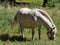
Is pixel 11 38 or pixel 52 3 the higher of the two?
pixel 11 38

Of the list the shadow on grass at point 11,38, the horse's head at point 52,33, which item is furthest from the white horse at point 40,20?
the shadow on grass at point 11,38

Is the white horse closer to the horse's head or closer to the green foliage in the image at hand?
the horse's head

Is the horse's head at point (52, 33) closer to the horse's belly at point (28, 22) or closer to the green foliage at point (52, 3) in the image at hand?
the horse's belly at point (28, 22)

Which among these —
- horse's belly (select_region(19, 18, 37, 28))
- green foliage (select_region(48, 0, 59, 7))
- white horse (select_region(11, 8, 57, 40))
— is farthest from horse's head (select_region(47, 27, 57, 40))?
green foliage (select_region(48, 0, 59, 7))

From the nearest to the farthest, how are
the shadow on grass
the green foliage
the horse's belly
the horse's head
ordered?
the horse's head, the horse's belly, the shadow on grass, the green foliage

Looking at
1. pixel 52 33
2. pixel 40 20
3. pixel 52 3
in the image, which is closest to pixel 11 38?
pixel 40 20

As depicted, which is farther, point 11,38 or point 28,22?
point 11,38

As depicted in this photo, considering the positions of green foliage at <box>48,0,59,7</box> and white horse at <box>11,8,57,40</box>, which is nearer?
white horse at <box>11,8,57,40</box>

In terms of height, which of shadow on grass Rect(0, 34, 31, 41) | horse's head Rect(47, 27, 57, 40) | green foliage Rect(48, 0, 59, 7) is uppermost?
horse's head Rect(47, 27, 57, 40)

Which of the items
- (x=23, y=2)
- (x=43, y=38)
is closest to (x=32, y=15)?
(x=43, y=38)

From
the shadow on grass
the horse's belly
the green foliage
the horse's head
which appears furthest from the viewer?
the green foliage

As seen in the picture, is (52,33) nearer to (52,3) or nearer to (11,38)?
(11,38)

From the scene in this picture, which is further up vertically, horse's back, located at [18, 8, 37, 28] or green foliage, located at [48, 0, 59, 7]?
horse's back, located at [18, 8, 37, 28]

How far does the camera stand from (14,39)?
10734mm
